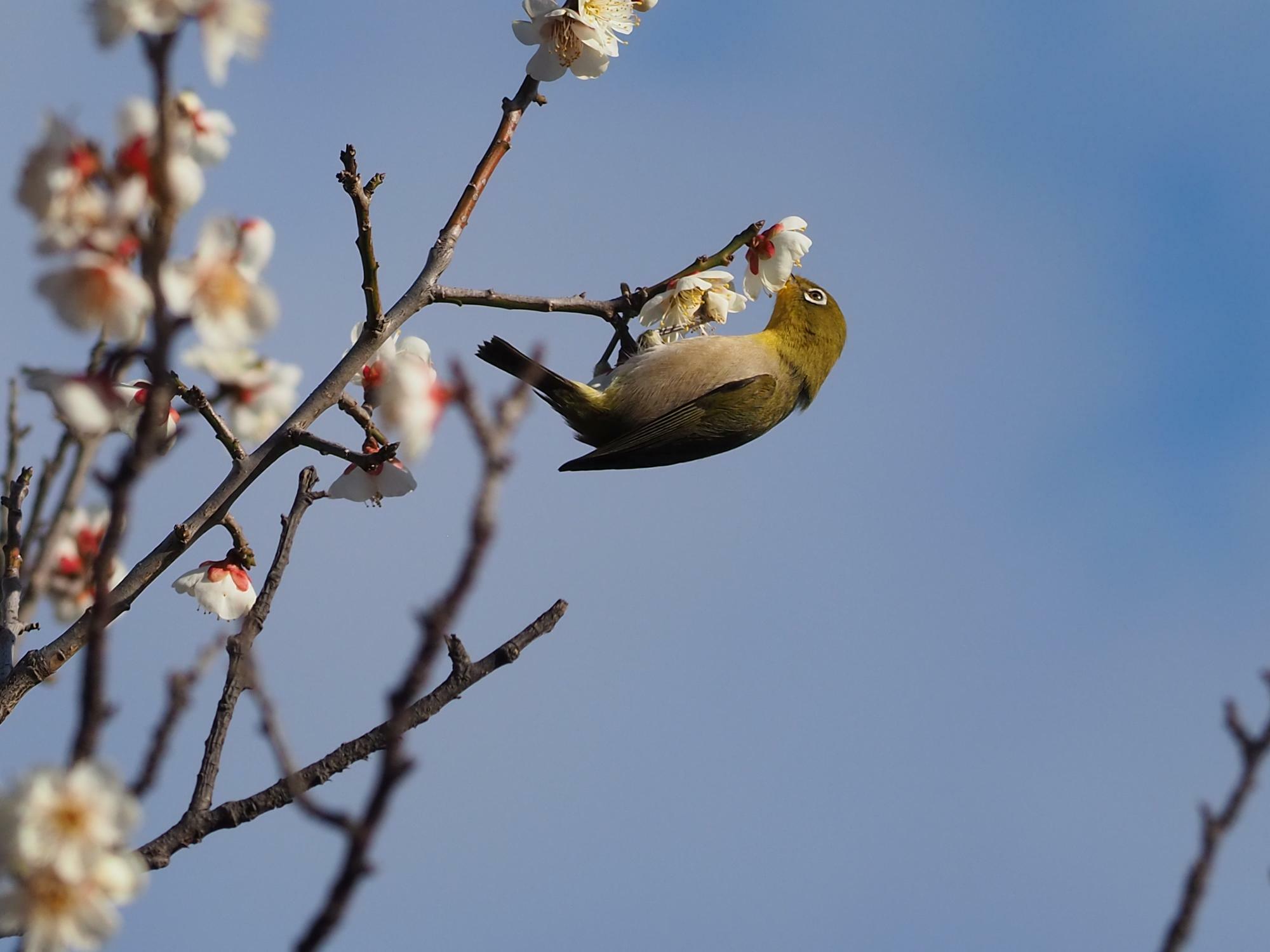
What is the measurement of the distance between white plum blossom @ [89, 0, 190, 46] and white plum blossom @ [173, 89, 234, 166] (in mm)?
300

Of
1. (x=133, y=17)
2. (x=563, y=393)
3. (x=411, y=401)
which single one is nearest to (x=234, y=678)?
(x=411, y=401)

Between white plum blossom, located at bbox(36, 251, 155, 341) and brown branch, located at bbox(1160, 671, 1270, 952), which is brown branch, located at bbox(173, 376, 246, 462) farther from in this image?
brown branch, located at bbox(1160, 671, 1270, 952)

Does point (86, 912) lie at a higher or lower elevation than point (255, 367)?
lower

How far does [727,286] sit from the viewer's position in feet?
17.7

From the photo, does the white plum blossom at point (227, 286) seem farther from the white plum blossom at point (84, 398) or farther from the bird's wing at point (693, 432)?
the bird's wing at point (693, 432)

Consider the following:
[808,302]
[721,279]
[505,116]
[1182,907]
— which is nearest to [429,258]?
[505,116]

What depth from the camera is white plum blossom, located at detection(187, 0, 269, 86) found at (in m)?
2.09

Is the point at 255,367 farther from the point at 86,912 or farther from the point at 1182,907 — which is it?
the point at 1182,907

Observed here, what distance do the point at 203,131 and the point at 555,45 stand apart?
2.30 metres

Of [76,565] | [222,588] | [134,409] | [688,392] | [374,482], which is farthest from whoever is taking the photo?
[688,392]

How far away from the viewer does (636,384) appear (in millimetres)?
6566

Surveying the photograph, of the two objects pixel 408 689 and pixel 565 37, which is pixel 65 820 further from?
pixel 565 37

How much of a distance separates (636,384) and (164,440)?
12.2 ft

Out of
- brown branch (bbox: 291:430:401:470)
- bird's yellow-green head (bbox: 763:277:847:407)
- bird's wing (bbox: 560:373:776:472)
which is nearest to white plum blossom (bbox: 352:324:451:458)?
brown branch (bbox: 291:430:401:470)
